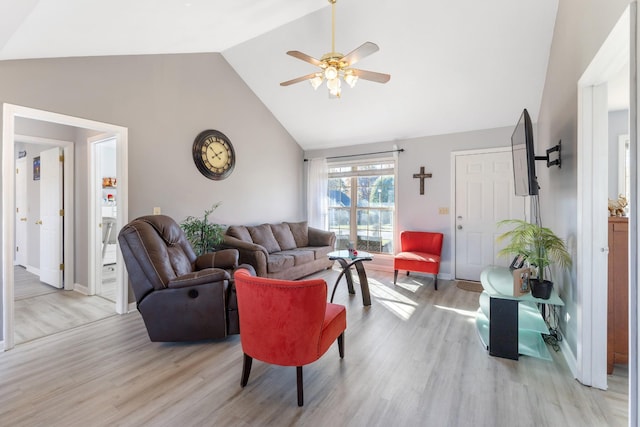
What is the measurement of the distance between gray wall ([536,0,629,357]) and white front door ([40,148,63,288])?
563cm

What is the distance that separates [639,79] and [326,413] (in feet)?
7.25

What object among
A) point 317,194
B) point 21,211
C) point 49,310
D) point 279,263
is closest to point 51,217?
point 49,310

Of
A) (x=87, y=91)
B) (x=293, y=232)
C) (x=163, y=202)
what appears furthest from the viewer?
(x=293, y=232)

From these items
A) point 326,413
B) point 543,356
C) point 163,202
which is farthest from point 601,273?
point 163,202

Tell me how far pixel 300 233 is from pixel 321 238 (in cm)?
40

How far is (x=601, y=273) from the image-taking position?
6.37 feet

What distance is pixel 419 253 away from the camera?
4668 millimetres

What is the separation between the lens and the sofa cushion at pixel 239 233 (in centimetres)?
433

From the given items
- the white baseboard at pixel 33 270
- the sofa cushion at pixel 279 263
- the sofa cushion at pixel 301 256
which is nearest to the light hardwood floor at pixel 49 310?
the white baseboard at pixel 33 270

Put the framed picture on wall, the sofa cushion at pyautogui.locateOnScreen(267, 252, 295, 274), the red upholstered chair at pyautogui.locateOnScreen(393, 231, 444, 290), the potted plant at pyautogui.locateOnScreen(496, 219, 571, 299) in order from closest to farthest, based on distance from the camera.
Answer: the potted plant at pyautogui.locateOnScreen(496, 219, 571, 299) < the sofa cushion at pyautogui.locateOnScreen(267, 252, 295, 274) < the red upholstered chair at pyautogui.locateOnScreen(393, 231, 444, 290) < the framed picture on wall

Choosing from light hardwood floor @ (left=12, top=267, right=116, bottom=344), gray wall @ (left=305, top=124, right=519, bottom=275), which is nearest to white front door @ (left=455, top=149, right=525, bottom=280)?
gray wall @ (left=305, top=124, right=519, bottom=275)

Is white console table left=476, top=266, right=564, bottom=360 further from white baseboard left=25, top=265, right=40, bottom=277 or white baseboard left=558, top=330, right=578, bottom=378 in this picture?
white baseboard left=25, top=265, right=40, bottom=277

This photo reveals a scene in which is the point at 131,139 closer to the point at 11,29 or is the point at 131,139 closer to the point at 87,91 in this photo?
the point at 87,91

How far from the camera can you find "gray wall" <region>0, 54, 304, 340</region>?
2808mm
